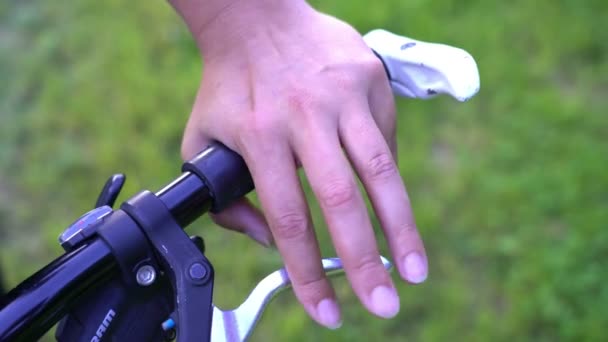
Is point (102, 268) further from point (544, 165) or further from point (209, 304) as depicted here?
point (544, 165)

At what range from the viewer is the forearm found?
1.00 m

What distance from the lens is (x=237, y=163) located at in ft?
2.99

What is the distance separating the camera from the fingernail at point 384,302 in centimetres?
82

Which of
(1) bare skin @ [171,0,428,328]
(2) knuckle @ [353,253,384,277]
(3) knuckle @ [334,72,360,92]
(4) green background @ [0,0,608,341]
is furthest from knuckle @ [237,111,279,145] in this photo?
(4) green background @ [0,0,608,341]

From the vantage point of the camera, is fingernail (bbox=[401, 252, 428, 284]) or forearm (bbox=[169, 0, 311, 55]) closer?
fingernail (bbox=[401, 252, 428, 284])

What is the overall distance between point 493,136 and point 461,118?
174 mm

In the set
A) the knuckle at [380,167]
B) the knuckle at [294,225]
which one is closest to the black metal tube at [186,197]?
the knuckle at [294,225]

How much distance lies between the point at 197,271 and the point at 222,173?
16 cm

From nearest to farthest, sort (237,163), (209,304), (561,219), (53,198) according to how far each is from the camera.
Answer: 1. (209,304)
2. (237,163)
3. (561,219)
4. (53,198)

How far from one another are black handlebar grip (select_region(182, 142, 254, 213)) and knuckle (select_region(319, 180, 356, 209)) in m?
0.13

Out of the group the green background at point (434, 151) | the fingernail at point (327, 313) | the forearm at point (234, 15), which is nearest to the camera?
A: the fingernail at point (327, 313)

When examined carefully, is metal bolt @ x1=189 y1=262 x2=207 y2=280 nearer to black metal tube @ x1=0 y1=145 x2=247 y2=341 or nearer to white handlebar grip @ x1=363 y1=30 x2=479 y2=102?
black metal tube @ x1=0 y1=145 x2=247 y2=341

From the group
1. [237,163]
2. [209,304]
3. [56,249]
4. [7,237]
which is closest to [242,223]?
[237,163]

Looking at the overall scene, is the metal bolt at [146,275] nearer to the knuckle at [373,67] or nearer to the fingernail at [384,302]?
the fingernail at [384,302]
